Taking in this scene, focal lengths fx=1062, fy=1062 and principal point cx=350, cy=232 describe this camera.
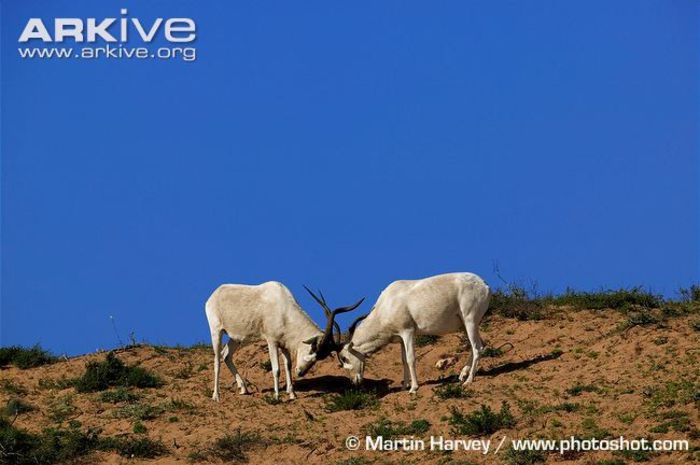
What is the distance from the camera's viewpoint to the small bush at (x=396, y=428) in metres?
20.5

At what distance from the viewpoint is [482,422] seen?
784 inches

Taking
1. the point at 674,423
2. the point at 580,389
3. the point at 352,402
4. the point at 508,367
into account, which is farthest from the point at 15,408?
the point at 674,423

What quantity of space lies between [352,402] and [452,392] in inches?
86.7

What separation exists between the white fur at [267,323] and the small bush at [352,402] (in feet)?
5.24

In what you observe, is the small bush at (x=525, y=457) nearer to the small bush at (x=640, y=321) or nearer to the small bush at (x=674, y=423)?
the small bush at (x=674, y=423)

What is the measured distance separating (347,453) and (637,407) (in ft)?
18.3

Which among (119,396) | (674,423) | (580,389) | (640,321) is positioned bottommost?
(674,423)

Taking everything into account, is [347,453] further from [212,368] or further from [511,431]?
[212,368]

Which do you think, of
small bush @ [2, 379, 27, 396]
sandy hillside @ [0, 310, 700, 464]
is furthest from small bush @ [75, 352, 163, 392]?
small bush @ [2, 379, 27, 396]

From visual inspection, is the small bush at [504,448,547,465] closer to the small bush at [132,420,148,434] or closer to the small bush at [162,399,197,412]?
the small bush at [162,399,197,412]

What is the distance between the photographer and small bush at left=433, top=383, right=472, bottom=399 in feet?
72.1

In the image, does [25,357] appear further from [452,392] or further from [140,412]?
[452,392]

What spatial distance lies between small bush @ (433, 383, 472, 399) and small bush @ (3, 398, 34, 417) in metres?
9.65

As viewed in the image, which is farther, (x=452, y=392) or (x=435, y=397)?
(x=435, y=397)
